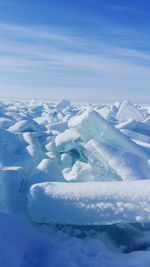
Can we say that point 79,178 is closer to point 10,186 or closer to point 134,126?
point 10,186

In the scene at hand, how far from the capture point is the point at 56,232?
228cm

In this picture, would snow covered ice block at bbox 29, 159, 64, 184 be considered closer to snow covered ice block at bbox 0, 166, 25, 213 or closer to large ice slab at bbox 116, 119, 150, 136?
snow covered ice block at bbox 0, 166, 25, 213

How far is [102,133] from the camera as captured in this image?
4008 mm

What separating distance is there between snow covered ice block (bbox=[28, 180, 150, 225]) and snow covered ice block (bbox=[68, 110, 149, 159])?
1.58 m

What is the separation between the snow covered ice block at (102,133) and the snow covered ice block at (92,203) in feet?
5.19

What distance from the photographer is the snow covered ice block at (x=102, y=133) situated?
386cm

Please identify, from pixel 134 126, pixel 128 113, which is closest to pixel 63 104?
pixel 128 113

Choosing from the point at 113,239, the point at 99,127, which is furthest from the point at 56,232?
the point at 99,127

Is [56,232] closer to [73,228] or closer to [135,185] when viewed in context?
[73,228]

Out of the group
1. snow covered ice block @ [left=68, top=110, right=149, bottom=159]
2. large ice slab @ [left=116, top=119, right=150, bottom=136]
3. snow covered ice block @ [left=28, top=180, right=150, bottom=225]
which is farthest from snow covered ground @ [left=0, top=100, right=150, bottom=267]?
large ice slab @ [left=116, top=119, right=150, bottom=136]

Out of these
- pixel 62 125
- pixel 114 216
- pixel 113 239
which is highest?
pixel 114 216

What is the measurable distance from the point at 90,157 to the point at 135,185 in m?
1.18

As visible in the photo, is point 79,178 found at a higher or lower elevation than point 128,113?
higher

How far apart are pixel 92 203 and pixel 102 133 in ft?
6.07
